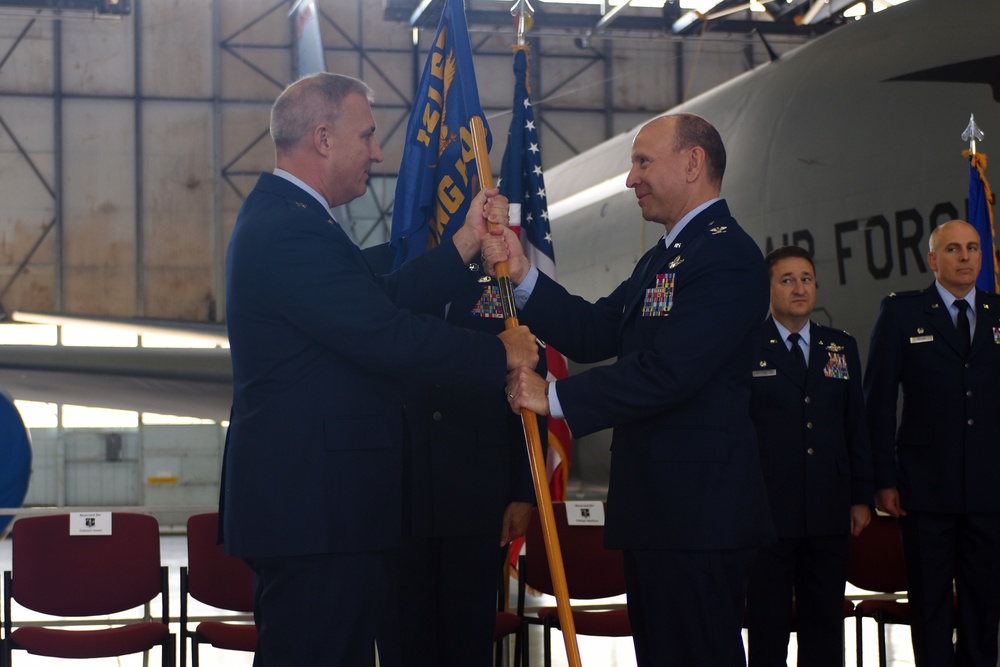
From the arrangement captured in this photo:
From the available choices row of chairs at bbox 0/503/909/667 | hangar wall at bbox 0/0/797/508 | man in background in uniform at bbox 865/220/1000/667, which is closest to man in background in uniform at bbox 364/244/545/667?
row of chairs at bbox 0/503/909/667

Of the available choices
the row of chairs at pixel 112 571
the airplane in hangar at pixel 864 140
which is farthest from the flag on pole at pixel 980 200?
the row of chairs at pixel 112 571

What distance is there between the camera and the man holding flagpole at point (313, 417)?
7.48ft

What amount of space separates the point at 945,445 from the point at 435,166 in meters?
2.07

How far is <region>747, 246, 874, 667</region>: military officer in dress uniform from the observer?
146 inches

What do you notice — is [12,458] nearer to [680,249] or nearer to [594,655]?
[594,655]

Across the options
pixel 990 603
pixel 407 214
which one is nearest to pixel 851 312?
pixel 990 603

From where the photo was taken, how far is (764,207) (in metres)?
5.34

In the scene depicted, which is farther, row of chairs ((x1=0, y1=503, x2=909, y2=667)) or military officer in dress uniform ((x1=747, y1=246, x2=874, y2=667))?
row of chairs ((x1=0, y1=503, x2=909, y2=667))

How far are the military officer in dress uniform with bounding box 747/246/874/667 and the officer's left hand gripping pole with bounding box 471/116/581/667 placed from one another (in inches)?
47.2

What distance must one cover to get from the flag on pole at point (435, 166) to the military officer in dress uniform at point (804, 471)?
Result: 1.28 m

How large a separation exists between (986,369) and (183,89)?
48.4 feet

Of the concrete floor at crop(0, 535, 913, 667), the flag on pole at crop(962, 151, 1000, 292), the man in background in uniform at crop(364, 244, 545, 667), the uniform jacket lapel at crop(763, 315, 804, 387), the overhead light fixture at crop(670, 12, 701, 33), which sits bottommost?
the concrete floor at crop(0, 535, 913, 667)

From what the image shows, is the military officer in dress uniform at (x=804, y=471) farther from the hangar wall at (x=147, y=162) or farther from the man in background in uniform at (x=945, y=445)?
the hangar wall at (x=147, y=162)

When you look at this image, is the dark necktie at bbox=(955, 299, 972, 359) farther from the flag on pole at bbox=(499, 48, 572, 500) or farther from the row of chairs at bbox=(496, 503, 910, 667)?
the flag on pole at bbox=(499, 48, 572, 500)
